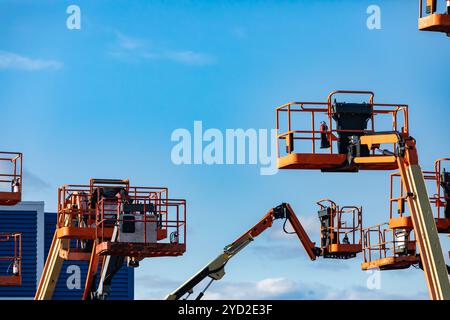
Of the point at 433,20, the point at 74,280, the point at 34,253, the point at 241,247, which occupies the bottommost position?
the point at 74,280

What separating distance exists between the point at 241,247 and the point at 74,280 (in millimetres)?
34766

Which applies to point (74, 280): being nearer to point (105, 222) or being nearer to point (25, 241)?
point (25, 241)

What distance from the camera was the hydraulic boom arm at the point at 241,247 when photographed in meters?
38.3

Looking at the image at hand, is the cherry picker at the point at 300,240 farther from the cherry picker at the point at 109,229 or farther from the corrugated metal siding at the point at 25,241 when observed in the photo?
the corrugated metal siding at the point at 25,241

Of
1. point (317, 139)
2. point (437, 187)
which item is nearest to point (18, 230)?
point (437, 187)

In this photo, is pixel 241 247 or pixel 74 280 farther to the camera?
pixel 74 280

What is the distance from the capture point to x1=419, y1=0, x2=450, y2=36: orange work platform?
2572cm

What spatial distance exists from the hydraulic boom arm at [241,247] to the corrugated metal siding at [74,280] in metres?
31.9

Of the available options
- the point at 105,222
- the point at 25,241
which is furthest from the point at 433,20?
the point at 25,241

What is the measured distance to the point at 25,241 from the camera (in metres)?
70.8

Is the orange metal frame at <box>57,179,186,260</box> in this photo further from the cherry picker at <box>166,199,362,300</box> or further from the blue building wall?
the blue building wall

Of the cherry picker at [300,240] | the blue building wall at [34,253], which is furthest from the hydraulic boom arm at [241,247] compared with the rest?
the blue building wall at [34,253]

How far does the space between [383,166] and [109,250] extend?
7.53 metres
